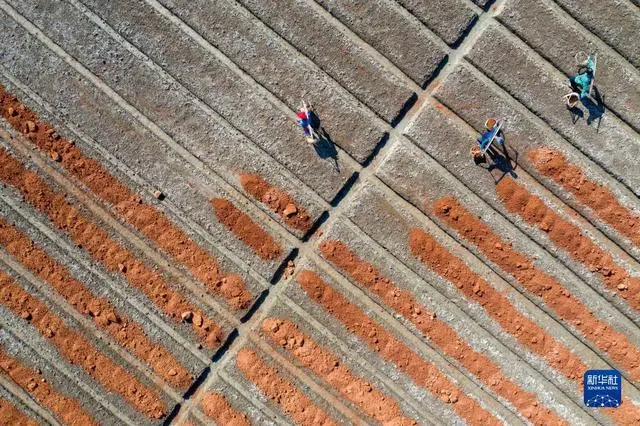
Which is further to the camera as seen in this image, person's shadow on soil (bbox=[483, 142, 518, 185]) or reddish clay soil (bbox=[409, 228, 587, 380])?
reddish clay soil (bbox=[409, 228, 587, 380])

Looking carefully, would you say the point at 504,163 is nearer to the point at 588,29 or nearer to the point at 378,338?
the point at 588,29

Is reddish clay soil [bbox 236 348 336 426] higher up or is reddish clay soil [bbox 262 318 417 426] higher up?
reddish clay soil [bbox 262 318 417 426]

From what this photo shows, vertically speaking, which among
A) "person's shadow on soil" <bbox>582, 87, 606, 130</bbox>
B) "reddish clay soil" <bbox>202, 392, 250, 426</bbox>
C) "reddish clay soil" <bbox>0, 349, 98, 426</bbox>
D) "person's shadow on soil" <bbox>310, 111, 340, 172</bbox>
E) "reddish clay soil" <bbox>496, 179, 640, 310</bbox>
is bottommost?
"reddish clay soil" <bbox>0, 349, 98, 426</bbox>

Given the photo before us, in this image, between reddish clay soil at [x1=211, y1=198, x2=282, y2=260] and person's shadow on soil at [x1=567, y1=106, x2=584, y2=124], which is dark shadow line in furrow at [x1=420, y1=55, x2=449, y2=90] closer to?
person's shadow on soil at [x1=567, y1=106, x2=584, y2=124]

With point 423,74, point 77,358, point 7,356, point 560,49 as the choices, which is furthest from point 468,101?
point 7,356

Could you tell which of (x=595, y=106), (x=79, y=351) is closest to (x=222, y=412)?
(x=79, y=351)

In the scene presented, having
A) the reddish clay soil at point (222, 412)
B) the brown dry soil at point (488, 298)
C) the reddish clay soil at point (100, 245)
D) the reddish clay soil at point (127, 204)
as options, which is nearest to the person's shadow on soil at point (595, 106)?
the brown dry soil at point (488, 298)

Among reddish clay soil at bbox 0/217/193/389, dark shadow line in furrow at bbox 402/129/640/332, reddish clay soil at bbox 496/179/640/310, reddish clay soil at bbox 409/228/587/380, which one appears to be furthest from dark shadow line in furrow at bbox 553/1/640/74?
reddish clay soil at bbox 0/217/193/389

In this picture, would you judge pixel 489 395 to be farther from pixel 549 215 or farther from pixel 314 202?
pixel 314 202

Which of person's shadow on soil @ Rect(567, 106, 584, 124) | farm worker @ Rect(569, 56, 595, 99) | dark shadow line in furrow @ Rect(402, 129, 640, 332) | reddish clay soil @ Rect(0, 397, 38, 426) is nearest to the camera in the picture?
farm worker @ Rect(569, 56, 595, 99)
